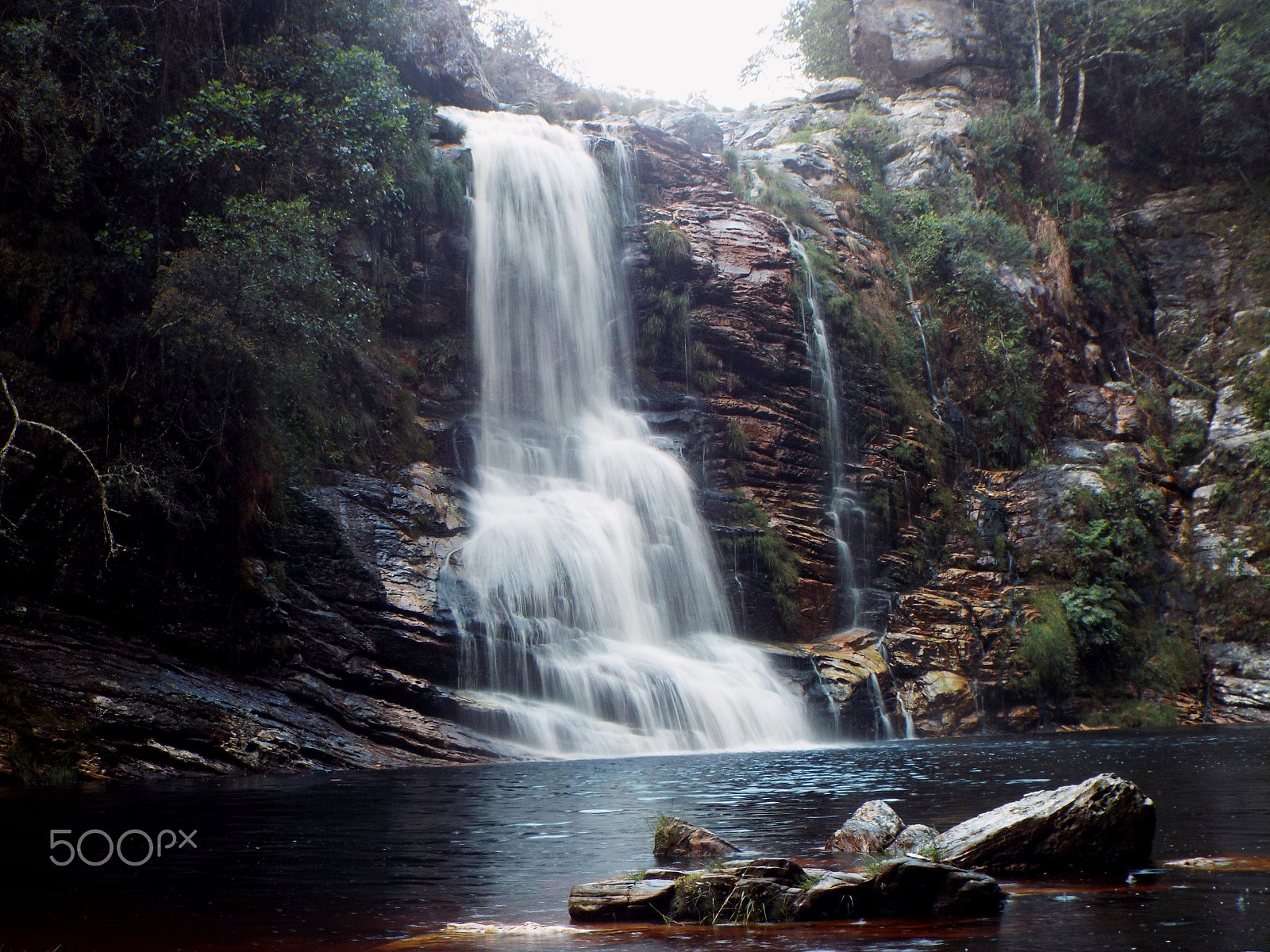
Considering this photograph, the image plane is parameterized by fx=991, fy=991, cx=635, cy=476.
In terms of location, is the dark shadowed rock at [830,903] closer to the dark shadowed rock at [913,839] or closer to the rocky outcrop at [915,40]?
the dark shadowed rock at [913,839]

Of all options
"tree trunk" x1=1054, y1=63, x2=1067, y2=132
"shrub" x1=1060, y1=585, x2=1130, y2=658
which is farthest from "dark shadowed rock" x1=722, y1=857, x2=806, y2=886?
"tree trunk" x1=1054, y1=63, x2=1067, y2=132

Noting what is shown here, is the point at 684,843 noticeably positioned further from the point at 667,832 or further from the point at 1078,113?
the point at 1078,113

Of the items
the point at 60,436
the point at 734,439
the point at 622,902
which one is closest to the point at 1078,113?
the point at 734,439

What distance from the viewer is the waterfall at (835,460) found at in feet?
76.1

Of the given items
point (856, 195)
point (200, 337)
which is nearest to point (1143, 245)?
point (856, 195)

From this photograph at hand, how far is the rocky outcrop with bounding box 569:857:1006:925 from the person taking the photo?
4.59m

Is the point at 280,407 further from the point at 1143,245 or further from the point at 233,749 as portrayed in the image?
the point at 1143,245

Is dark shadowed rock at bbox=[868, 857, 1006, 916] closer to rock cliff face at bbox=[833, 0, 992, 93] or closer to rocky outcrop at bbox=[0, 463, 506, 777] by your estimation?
rocky outcrop at bbox=[0, 463, 506, 777]

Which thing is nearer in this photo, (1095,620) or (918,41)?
(1095,620)

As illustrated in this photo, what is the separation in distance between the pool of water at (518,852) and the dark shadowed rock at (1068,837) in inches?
9.1

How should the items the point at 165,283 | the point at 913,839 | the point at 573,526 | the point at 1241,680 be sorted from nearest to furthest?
the point at 913,839 < the point at 165,283 < the point at 573,526 < the point at 1241,680

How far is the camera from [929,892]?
470 centimetres

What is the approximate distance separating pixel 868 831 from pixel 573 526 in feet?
46.3

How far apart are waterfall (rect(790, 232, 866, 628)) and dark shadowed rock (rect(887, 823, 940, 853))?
1682 centimetres
